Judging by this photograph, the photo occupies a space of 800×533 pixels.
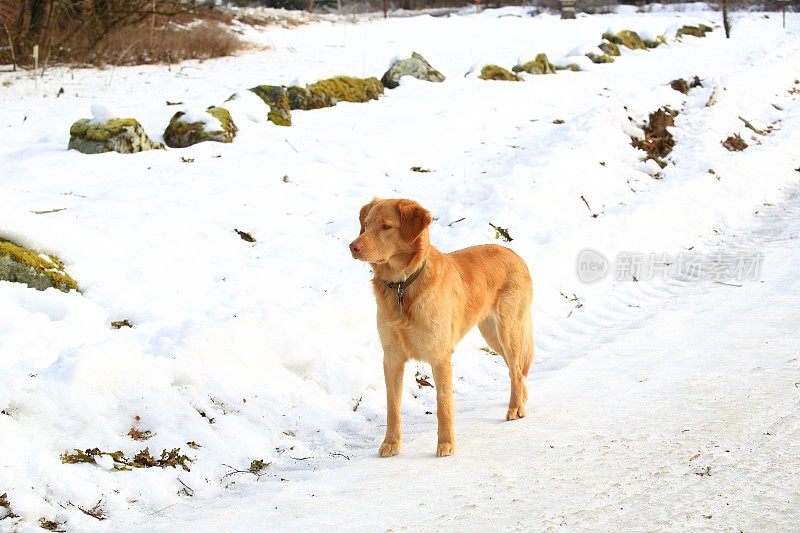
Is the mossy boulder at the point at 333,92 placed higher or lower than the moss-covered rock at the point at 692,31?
lower

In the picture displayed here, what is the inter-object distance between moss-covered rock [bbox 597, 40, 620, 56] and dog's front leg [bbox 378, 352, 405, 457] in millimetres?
21618

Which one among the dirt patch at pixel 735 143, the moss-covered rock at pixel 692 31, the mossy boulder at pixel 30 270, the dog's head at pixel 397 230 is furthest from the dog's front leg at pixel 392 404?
the moss-covered rock at pixel 692 31

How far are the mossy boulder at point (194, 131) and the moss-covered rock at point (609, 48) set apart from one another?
15.5 meters

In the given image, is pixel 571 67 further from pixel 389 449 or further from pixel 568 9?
pixel 568 9

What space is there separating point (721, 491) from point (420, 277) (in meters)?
2.21

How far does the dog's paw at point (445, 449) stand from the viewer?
5.13 m

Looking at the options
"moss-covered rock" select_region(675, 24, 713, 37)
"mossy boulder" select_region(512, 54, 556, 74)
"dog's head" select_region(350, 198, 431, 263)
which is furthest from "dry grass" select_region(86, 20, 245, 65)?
"moss-covered rock" select_region(675, 24, 713, 37)

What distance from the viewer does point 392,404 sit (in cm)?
534

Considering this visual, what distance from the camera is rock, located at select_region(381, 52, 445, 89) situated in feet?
62.1

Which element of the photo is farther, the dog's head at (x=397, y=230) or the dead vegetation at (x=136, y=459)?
the dog's head at (x=397, y=230)

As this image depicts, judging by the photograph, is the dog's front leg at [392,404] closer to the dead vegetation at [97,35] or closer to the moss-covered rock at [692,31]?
the dead vegetation at [97,35]

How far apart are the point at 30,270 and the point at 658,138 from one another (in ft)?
35.6

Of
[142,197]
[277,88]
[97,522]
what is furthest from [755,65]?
[97,522]

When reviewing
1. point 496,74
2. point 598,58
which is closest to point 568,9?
point 598,58
